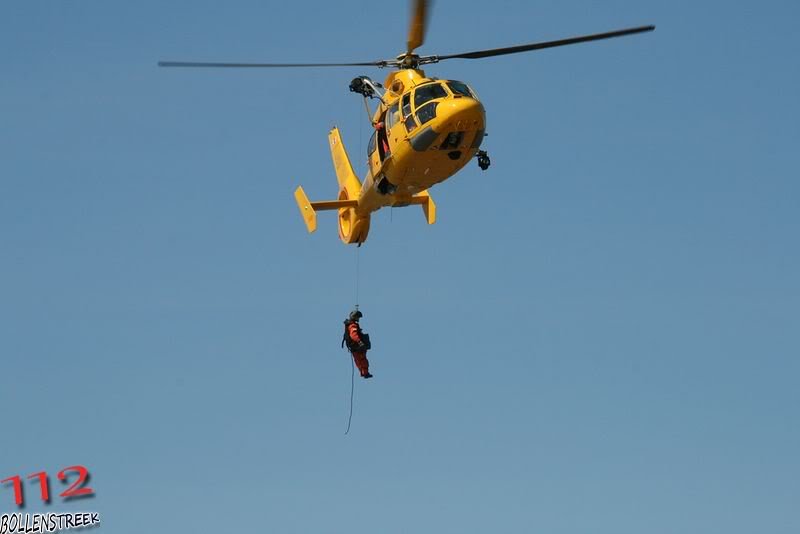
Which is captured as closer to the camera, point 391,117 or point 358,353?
point 391,117

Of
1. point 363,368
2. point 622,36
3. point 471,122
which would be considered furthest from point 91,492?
point 622,36

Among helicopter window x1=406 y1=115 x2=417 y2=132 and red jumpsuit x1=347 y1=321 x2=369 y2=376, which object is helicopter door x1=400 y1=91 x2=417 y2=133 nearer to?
helicopter window x1=406 y1=115 x2=417 y2=132

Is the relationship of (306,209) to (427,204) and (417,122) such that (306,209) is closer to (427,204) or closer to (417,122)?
(427,204)

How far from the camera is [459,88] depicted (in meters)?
27.4

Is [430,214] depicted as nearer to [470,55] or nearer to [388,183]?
[388,183]

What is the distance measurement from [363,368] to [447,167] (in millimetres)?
5473

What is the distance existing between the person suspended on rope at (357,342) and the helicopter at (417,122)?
9.16 feet

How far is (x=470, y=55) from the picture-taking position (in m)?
27.5

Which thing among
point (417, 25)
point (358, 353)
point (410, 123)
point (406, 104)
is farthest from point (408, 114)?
point (358, 353)

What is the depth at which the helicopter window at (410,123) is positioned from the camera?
27.2 m

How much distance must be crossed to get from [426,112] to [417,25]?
2.31 metres

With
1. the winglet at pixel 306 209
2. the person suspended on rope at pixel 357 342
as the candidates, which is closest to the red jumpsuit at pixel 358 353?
the person suspended on rope at pixel 357 342

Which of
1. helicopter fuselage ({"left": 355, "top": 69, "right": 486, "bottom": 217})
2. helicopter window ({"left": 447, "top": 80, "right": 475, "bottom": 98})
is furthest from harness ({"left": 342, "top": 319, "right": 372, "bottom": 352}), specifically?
helicopter window ({"left": 447, "top": 80, "right": 475, "bottom": 98})

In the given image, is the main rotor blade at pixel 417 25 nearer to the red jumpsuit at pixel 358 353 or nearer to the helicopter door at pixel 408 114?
the helicopter door at pixel 408 114
